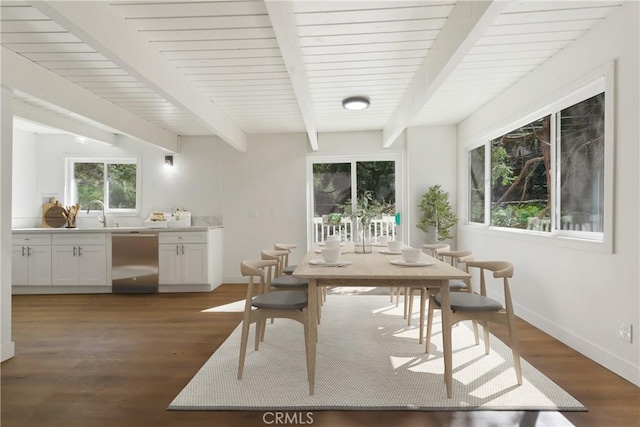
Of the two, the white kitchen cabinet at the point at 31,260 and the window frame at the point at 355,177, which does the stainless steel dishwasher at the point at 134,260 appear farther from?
the window frame at the point at 355,177

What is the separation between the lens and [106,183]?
572 centimetres

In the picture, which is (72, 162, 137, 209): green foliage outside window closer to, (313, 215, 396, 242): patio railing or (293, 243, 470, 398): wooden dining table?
(313, 215, 396, 242): patio railing

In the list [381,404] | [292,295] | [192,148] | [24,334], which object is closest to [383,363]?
[381,404]

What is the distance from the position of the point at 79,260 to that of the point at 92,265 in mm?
191

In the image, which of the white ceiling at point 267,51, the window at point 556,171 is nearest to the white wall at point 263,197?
the white ceiling at point 267,51

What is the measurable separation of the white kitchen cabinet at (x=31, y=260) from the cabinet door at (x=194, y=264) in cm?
189

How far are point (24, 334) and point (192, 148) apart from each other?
3.43 metres

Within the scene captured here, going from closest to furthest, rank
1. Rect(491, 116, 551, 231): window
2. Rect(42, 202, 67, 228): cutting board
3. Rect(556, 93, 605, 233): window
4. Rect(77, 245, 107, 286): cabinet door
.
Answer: Rect(556, 93, 605, 233): window < Rect(491, 116, 551, 231): window < Rect(77, 245, 107, 286): cabinet door < Rect(42, 202, 67, 228): cutting board

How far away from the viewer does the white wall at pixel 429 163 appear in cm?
539

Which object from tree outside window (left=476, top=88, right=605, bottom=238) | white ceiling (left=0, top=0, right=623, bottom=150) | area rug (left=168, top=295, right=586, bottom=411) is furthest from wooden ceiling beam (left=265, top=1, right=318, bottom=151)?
tree outside window (left=476, top=88, right=605, bottom=238)

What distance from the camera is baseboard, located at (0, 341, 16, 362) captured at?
8.76 ft

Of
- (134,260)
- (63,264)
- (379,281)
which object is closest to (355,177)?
(134,260)

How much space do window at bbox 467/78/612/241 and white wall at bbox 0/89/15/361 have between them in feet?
15.1

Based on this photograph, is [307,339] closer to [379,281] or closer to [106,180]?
[379,281]
